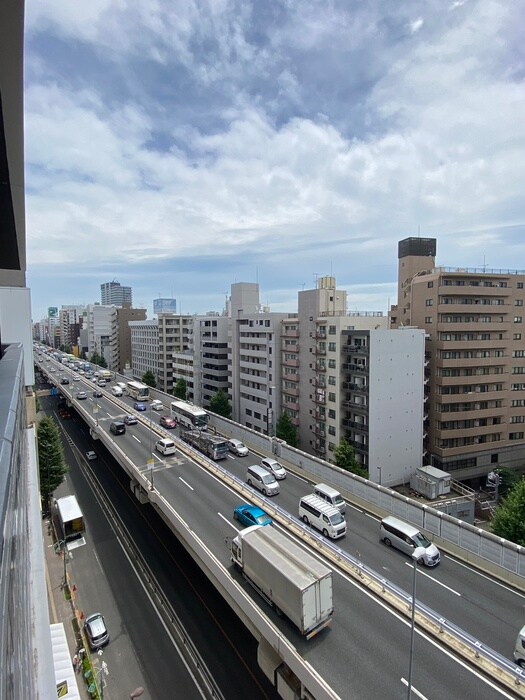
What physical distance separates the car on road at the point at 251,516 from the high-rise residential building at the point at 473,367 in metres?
30.2

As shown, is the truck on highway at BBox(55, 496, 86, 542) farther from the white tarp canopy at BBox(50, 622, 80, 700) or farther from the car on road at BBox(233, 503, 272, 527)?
the car on road at BBox(233, 503, 272, 527)

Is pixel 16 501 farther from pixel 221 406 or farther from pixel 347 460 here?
pixel 221 406

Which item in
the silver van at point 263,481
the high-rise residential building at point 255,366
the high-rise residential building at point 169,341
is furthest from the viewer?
the high-rise residential building at point 169,341

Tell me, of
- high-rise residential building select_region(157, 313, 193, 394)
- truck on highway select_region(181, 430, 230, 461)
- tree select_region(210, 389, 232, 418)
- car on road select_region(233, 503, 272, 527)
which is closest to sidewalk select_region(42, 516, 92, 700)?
car on road select_region(233, 503, 272, 527)

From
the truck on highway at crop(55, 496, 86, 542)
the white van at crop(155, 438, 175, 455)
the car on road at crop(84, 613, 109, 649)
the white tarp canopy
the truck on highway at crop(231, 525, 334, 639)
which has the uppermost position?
the truck on highway at crop(231, 525, 334, 639)

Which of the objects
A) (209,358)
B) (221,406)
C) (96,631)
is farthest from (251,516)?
(209,358)

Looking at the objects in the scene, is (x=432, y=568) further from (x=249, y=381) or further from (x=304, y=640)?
(x=249, y=381)

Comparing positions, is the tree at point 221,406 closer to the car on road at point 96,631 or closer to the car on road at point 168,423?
the car on road at point 168,423

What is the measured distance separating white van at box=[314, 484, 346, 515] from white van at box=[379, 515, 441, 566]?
280cm

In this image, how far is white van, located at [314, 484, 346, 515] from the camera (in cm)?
2039

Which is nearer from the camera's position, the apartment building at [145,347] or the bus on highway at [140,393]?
the bus on highway at [140,393]

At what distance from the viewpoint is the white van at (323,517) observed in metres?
17.9

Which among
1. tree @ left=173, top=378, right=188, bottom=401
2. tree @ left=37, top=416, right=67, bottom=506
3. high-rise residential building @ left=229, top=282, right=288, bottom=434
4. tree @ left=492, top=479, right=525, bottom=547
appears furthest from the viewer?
tree @ left=173, top=378, right=188, bottom=401

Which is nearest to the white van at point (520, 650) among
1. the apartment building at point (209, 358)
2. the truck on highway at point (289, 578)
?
the truck on highway at point (289, 578)
